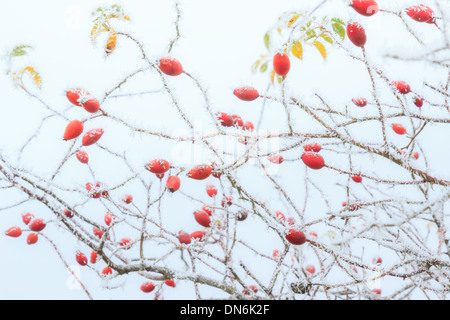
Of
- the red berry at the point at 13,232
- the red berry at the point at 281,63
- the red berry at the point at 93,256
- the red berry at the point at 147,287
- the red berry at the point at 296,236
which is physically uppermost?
the red berry at the point at 13,232

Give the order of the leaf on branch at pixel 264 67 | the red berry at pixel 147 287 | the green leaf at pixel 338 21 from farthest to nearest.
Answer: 1. the red berry at pixel 147 287
2. the leaf on branch at pixel 264 67
3. the green leaf at pixel 338 21

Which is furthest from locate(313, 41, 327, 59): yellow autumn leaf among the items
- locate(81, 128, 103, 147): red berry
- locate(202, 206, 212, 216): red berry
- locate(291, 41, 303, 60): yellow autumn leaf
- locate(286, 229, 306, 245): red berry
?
locate(202, 206, 212, 216): red berry

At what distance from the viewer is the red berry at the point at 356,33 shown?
70cm

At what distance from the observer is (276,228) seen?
87cm

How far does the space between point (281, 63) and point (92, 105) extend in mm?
409

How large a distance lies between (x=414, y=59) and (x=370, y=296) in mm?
842

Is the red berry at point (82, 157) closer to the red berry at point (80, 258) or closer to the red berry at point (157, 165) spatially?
the red berry at point (80, 258)

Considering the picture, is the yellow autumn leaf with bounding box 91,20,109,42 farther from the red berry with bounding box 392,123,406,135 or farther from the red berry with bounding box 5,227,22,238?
the red berry with bounding box 392,123,406,135

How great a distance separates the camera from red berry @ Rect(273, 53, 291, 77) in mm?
733

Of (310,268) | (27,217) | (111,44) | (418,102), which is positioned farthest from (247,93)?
(310,268)

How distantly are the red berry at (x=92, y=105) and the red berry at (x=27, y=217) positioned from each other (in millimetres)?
984

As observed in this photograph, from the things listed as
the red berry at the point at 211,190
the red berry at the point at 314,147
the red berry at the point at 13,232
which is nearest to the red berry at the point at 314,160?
the red berry at the point at 314,147

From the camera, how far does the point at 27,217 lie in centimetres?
157

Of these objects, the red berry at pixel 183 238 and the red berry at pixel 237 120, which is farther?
the red berry at pixel 183 238
